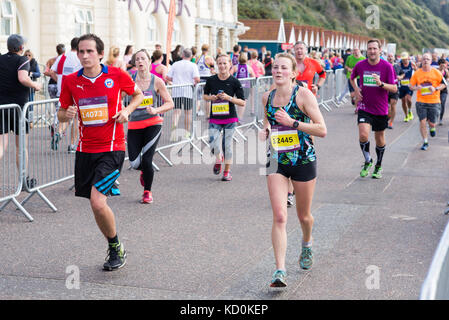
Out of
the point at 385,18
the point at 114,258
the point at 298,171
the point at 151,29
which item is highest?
the point at 385,18

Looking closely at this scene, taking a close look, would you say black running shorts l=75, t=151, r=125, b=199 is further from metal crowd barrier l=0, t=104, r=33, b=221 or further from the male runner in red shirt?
metal crowd barrier l=0, t=104, r=33, b=221

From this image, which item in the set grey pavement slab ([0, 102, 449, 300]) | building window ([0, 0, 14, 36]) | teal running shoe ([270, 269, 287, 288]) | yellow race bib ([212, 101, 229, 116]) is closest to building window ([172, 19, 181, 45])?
building window ([0, 0, 14, 36])

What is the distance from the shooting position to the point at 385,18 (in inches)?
6225

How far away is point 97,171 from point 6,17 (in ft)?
59.0

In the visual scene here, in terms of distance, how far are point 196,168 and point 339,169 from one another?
2375 mm

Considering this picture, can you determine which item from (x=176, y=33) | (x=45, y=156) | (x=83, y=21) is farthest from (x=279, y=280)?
(x=176, y=33)

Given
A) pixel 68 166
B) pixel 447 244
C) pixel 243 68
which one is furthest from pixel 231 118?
pixel 243 68

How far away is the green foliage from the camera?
125 metres

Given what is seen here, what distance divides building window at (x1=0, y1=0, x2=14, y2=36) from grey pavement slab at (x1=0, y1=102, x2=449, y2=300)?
1290 centimetres

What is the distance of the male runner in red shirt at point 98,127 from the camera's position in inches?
231

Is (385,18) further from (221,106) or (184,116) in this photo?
(221,106)

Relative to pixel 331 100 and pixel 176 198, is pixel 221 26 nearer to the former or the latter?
pixel 331 100

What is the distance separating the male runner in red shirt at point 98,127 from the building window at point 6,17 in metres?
17.4

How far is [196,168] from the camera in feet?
38.5
